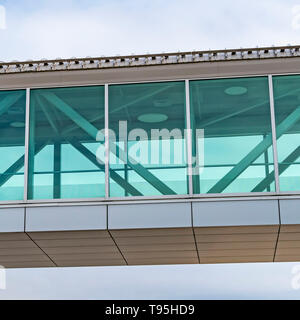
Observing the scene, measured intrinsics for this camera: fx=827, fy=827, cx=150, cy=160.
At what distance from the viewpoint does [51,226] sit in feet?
49.4

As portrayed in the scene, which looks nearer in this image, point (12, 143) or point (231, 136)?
point (231, 136)

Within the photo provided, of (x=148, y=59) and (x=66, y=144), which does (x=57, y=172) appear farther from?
(x=148, y=59)

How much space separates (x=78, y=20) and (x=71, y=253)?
4962mm

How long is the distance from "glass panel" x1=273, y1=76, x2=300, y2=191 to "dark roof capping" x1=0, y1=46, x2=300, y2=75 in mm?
520

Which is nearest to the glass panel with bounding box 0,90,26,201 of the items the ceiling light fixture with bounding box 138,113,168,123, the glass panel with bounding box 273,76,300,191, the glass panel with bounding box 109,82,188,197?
the glass panel with bounding box 109,82,188,197

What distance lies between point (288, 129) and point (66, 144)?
414 cm

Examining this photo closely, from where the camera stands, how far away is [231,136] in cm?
1530

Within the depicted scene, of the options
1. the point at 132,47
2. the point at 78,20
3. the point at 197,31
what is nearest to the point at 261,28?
the point at 197,31

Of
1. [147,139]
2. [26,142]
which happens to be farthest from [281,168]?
[26,142]

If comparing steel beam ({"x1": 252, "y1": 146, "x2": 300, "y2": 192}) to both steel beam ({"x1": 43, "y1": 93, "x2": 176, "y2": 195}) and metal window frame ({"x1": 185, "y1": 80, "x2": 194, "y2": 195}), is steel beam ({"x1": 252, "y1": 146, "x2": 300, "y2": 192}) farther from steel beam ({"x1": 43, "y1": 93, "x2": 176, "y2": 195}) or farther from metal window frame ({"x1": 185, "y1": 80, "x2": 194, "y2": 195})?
steel beam ({"x1": 43, "y1": 93, "x2": 176, "y2": 195})

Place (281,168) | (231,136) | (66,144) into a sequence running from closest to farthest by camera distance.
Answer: (281,168) < (231,136) < (66,144)

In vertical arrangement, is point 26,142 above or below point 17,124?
below

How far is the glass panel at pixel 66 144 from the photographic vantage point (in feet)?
50.2
